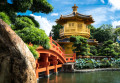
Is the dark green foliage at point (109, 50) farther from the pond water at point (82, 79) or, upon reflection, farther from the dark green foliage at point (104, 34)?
the dark green foliage at point (104, 34)

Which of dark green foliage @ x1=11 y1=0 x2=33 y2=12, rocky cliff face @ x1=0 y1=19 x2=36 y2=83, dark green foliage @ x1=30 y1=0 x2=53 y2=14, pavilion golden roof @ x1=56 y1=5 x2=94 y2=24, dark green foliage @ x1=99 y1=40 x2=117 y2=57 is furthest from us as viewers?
pavilion golden roof @ x1=56 y1=5 x2=94 y2=24

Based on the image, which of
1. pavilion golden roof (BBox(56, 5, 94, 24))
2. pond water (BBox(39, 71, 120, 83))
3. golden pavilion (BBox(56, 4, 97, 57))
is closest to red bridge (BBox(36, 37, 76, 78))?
pond water (BBox(39, 71, 120, 83))

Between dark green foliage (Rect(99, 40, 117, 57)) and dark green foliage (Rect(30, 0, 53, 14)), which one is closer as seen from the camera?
dark green foliage (Rect(30, 0, 53, 14))

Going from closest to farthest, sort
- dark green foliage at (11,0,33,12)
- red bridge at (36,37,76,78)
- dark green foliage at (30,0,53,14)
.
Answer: dark green foliage at (11,0,33,12)
red bridge at (36,37,76,78)
dark green foliage at (30,0,53,14)

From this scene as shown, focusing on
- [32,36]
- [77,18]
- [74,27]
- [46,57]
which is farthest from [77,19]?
[32,36]

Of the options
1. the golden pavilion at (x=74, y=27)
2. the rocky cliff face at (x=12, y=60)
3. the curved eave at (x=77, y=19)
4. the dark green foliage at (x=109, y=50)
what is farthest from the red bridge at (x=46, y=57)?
the curved eave at (x=77, y=19)

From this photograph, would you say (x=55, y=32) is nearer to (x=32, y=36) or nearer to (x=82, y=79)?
(x=82, y=79)

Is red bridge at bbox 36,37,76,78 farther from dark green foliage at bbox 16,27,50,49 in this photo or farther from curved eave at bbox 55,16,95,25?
curved eave at bbox 55,16,95,25

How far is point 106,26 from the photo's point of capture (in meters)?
30.5

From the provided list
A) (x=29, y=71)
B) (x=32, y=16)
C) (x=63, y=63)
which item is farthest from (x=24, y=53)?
(x=63, y=63)

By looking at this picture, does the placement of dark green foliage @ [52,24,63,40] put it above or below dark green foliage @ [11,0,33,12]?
above

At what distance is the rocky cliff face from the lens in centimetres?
247

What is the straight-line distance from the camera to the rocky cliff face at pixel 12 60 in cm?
247

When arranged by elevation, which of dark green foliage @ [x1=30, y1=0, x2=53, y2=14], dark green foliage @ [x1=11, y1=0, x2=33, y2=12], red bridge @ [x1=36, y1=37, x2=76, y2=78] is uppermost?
dark green foliage @ [x1=30, y1=0, x2=53, y2=14]
